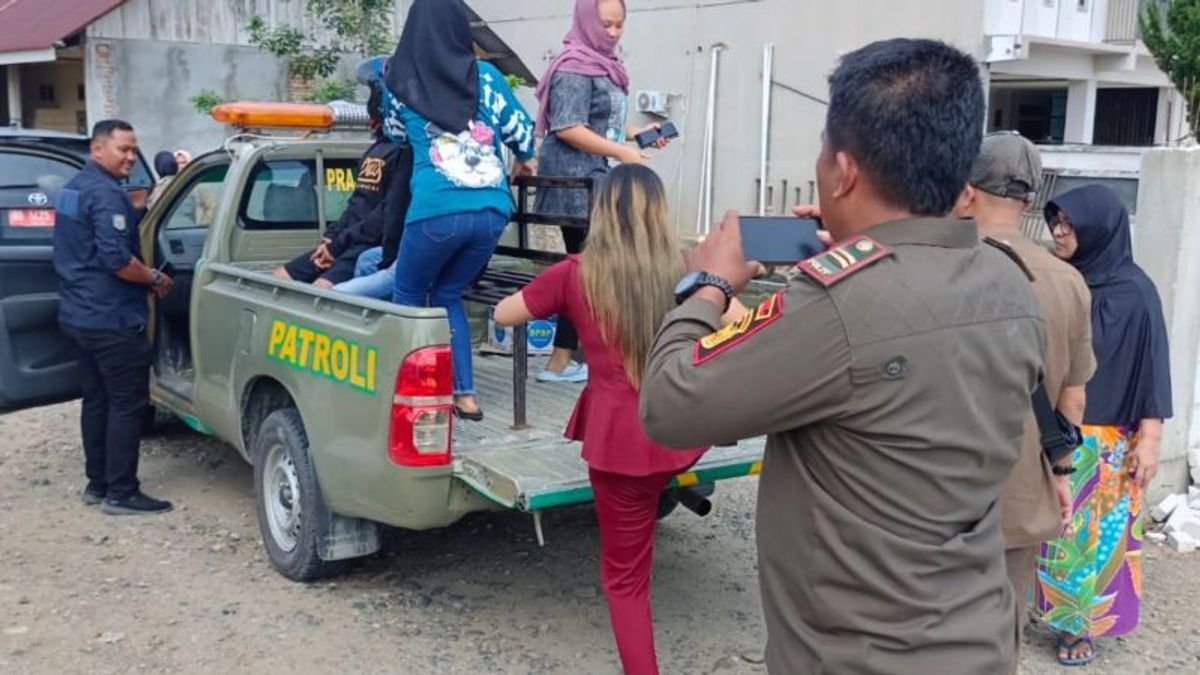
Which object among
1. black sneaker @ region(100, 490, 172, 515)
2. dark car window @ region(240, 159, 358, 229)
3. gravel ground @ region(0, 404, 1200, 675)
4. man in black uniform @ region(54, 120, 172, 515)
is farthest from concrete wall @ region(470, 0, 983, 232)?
black sneaker @ region(100, 490, 172, 515)

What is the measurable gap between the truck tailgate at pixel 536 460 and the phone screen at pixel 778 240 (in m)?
1.66

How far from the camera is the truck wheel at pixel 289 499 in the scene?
4445 millimetres

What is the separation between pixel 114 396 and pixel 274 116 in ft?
5.14

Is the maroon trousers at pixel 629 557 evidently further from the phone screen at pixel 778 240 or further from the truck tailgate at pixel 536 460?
the phone screen at pixel 778 240

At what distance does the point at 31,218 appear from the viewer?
582cm

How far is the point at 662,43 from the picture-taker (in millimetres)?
19562

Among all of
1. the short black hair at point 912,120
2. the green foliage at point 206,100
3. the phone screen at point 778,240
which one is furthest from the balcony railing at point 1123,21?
the short black hair at point 912,120

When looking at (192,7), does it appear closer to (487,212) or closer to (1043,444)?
(487,212)

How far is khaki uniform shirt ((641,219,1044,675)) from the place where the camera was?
5.64 ft

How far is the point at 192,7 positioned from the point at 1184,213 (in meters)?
14.9

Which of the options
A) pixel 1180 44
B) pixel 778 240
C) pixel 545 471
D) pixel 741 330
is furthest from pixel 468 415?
pixel 1180 44

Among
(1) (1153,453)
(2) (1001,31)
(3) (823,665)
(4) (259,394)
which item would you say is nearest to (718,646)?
(1) (1153,453)

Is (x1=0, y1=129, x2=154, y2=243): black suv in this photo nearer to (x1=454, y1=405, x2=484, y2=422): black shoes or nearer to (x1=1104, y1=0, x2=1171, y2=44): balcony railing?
(x1=454, y1=405, x2=484, y2=422): black shoes

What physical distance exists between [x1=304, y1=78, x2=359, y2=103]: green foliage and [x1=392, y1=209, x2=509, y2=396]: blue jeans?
10.8 meters
